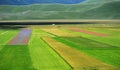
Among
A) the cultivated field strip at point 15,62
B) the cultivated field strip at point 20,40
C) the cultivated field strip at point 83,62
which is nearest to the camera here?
the cultivated field strip at point 83,62

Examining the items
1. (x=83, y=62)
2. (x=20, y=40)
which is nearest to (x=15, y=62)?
(x=83, y=62)

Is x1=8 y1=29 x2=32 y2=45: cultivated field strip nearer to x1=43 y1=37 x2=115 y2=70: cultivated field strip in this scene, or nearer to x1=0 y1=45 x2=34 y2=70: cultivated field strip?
x1=0 y1=45 x2=34 y2=70: cultivated field strip

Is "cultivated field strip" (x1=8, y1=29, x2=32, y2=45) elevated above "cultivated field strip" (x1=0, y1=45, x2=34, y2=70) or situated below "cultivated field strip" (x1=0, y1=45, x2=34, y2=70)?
below

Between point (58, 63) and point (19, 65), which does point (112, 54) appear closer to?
point (58, 63)

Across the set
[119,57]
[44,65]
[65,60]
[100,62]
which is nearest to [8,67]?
[44,65]

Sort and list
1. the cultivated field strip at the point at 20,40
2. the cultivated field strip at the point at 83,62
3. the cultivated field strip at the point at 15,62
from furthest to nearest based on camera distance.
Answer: the cultivated field strip at the point at 20,40, the cultivated field strip at the point at 15,62, the cultivated field strip at the point at 83,62

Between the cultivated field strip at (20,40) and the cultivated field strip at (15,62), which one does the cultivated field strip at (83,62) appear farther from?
the cultivated field strip at (20,40)

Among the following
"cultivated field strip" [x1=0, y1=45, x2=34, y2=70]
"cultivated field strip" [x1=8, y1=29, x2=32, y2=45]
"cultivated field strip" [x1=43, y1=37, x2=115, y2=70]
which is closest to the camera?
"cultivated field strip" [x1=43, y1=37, x2=115, y2=70]

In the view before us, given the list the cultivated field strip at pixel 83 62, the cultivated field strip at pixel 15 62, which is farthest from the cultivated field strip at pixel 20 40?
the cultivated field strip at pixel 83 62

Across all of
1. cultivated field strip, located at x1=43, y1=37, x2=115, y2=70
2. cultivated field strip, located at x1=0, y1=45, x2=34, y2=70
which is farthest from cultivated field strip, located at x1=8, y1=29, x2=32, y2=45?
cultivated field strip, located at x1=43, y1=37, x2=115, y2=70

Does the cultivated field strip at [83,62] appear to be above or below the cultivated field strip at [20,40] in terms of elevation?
above

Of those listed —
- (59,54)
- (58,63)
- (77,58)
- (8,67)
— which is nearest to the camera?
(8,67)
